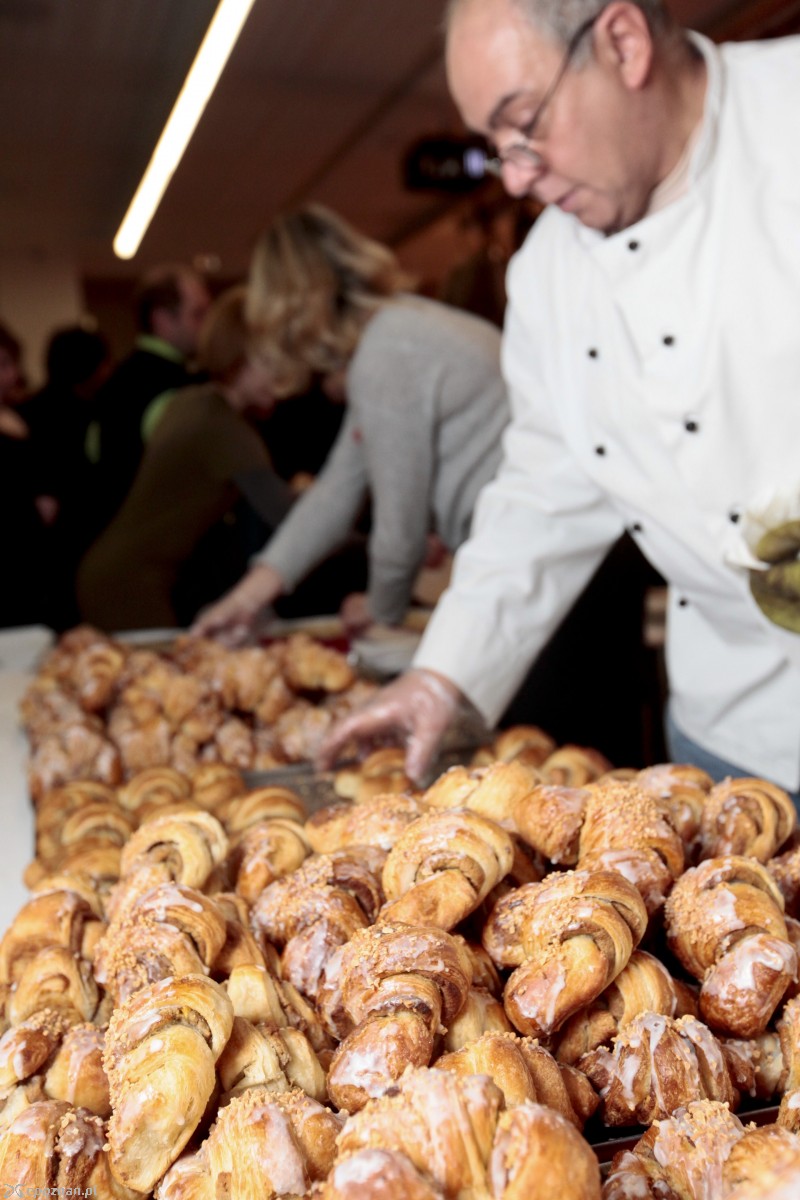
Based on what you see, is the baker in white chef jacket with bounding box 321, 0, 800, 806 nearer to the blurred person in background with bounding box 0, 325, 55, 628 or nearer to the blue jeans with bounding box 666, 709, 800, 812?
the blue jeans with bounding box 666, 709, 800, 812

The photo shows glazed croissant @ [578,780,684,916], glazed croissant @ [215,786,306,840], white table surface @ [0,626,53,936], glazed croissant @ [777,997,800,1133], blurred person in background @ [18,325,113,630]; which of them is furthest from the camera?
blurred person in background @ [18,325,113,630]

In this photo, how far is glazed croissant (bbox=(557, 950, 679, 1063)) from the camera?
2.81 ft

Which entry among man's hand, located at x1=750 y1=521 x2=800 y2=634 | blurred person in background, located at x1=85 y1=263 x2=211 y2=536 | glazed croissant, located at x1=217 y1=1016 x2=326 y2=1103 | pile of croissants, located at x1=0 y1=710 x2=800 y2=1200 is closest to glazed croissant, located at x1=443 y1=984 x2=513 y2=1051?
pile of croissants, located at x1=0 y1=710 x2=800 y2=1200

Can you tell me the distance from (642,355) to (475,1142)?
1.44m

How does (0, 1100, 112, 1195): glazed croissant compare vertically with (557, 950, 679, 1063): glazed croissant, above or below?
above

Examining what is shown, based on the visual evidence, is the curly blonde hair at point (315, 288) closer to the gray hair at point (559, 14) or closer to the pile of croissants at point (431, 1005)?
the gray hair at point (559, 14)

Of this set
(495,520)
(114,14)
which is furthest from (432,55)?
(495,520)

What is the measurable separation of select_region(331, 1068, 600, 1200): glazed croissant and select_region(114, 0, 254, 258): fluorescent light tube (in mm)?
4724

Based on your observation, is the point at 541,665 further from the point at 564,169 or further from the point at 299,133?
the point at 299,133

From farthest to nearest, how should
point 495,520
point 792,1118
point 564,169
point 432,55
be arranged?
point 432,55, point 495,520, point 564,169, point 792,1118

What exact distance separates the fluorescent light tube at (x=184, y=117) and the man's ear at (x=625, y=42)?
3.43m

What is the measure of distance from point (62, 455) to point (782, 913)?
5.04m

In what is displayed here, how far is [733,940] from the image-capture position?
2.87ft

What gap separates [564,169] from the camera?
5.29ft
